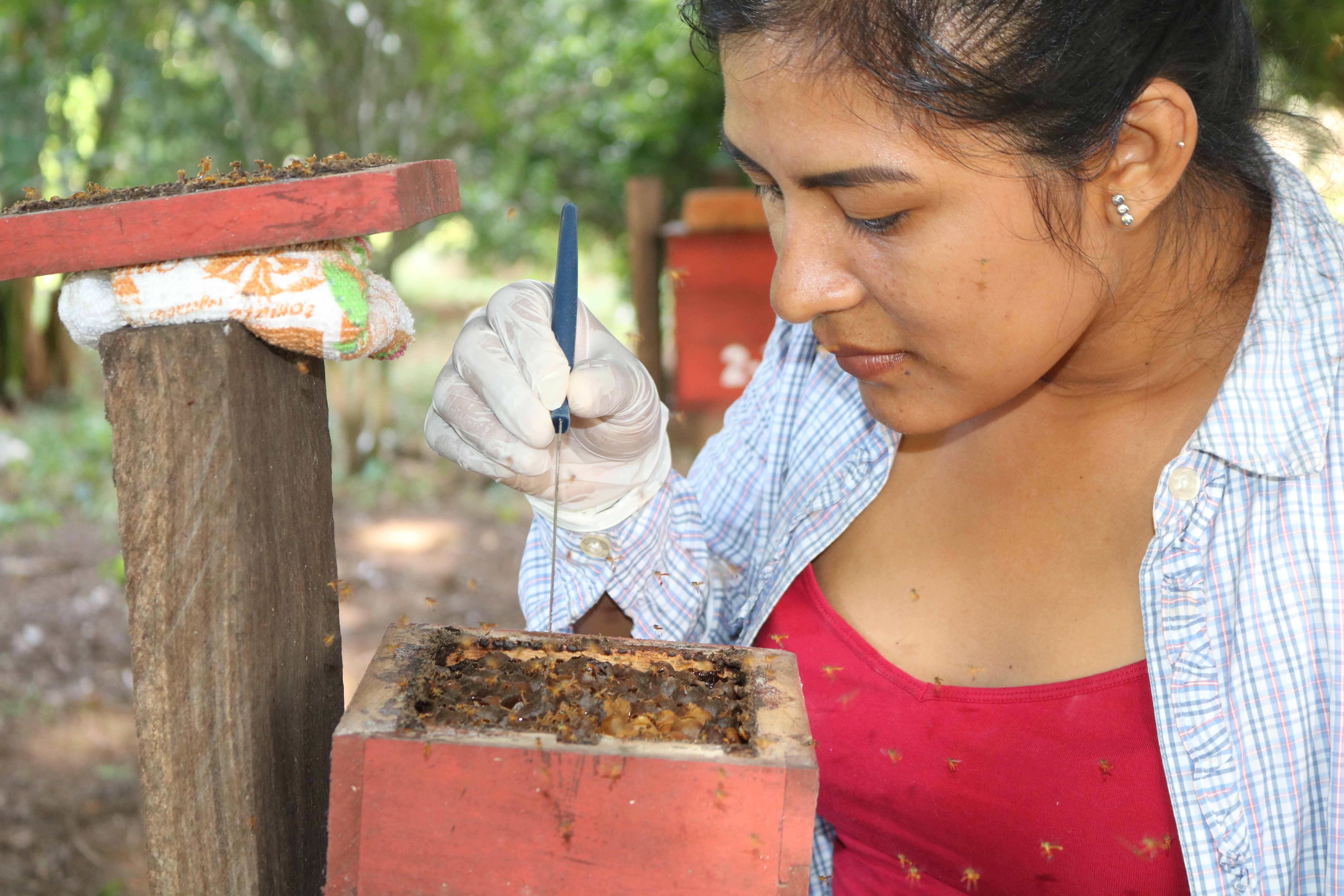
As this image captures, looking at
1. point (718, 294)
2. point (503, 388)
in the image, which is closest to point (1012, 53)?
point (503, 388)

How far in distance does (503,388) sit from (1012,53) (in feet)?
2.53

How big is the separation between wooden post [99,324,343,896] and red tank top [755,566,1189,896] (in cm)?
71

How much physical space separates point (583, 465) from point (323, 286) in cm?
69

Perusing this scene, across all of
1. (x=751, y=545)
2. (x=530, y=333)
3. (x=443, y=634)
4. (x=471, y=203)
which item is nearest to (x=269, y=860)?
(x=443, y=634)

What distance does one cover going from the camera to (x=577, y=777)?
963 millimetres

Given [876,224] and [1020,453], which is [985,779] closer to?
[1020,453]

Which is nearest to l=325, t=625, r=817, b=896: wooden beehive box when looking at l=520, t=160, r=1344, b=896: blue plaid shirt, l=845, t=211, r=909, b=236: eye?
l=845, t=211, r=909, b=236: eye

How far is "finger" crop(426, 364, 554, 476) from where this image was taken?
1.49 meters

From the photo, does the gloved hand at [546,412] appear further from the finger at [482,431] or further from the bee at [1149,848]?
the bee at [1149,848]

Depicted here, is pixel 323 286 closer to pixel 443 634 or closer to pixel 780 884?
pixel 443 634

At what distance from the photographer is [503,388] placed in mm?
1453

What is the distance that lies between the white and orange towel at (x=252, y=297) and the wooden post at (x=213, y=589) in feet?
0.07

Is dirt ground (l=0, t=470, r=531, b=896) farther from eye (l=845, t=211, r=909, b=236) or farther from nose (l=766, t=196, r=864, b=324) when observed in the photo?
eye (l=845, t=211, r=909, b=236)

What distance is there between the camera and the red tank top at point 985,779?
1467mm
